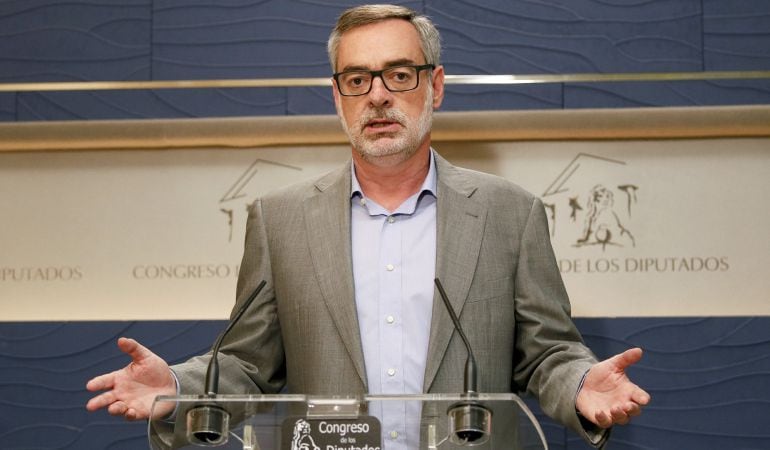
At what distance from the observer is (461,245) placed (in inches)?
86.3

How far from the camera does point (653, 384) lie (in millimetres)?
3277

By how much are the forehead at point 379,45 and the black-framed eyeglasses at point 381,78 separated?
0.05ft

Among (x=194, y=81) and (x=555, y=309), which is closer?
(x=555, y=309)

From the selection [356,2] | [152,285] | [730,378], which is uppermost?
[356,2]

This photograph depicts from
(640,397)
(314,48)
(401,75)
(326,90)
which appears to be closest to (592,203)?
(326,90)

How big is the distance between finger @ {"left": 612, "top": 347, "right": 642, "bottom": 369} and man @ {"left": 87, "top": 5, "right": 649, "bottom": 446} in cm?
36

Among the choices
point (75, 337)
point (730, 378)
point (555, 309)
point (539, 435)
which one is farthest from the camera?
point (75, 337)

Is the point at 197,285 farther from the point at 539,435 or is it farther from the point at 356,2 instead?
the point at 539,435

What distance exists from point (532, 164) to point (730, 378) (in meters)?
0.98

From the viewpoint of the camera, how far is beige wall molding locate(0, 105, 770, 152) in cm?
350

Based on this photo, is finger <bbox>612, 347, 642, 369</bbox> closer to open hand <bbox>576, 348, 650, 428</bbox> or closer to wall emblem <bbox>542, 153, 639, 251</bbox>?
open hand <bbox>576, 348, 650, 428</bbox>

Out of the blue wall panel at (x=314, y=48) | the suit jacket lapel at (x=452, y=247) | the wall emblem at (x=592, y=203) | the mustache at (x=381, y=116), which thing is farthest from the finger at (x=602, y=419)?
the blue wall panel at (x=314, y=48)

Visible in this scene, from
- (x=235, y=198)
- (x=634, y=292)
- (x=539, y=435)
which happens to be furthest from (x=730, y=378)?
(x=539, y=435)

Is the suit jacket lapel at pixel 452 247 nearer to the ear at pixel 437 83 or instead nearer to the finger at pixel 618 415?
the ear at pixel 437 83
